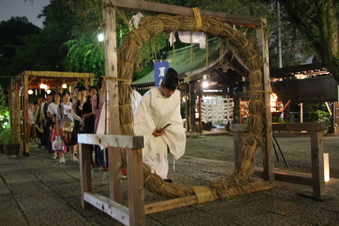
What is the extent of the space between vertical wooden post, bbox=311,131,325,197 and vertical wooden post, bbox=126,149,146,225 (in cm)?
275

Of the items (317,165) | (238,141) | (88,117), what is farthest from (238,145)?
(88,117)

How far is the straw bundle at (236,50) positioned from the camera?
4.10m

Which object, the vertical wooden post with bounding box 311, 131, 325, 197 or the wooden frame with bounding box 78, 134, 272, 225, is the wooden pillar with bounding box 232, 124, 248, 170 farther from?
the vertical wooden post with bounding box 311, 131, 325, 197

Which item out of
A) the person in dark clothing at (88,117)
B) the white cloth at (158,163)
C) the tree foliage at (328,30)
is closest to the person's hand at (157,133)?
the white cloth at (158,163)

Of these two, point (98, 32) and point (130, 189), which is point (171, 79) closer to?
point (130, 189)

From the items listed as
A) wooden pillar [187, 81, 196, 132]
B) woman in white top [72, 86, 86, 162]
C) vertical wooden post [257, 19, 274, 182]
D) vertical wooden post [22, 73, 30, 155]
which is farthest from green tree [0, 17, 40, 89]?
vertical wooden post [257, 19, 274, 182]

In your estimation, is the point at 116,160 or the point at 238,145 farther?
the point at 238,145

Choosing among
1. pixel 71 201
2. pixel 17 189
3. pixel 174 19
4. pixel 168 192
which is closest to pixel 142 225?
pixel 168 192

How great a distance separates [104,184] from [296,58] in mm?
26473

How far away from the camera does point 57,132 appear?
9125 millimetres

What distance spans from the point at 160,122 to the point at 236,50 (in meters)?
1.76

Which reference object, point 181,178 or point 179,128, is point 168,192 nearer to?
point 179,128

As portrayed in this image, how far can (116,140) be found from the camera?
3318 mm

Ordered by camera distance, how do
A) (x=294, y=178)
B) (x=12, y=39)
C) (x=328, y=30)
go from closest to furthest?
(x=294, y=178)
(x=328, y=30)
(x=12, y=39)
